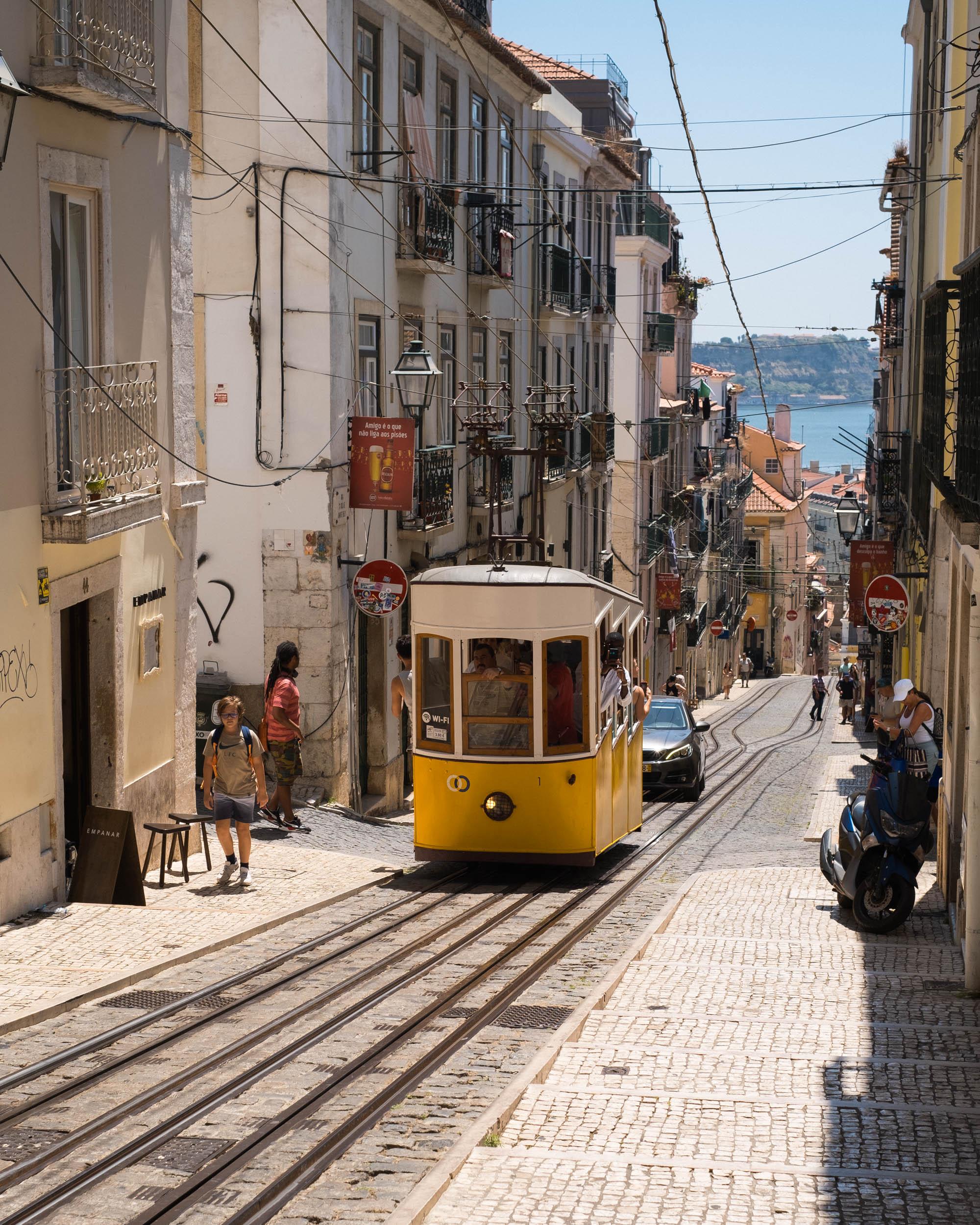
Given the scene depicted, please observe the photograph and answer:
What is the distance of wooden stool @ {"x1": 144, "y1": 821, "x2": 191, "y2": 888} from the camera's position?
12914 millimetres

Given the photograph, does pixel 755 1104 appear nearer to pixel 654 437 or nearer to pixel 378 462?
pixel 378 462

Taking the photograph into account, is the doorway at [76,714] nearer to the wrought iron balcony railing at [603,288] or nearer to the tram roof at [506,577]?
the tram roof at [506,577]

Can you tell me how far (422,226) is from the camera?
73.6 ft

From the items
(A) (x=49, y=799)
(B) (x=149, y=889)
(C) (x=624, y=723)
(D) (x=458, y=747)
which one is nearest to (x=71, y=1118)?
(A) (x=49, y=799)

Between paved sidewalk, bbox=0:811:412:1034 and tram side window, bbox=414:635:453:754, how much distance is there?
1374mm

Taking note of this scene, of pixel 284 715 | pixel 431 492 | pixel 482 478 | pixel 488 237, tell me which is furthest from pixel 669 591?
pixel 284 715

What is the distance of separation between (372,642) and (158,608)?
8.16 metres

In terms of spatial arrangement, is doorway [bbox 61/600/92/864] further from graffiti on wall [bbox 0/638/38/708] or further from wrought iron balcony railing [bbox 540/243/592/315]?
wrought iron balcony railing [bbox 540/243/592/315]

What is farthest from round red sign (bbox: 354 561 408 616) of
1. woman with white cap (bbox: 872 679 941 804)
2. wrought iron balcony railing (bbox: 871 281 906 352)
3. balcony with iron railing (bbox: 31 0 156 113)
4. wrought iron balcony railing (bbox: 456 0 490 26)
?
wrought iron balcony railing (bbox: 871 281 906 352)

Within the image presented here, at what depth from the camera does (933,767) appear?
36.6 ft

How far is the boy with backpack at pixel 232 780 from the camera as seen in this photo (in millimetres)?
12758

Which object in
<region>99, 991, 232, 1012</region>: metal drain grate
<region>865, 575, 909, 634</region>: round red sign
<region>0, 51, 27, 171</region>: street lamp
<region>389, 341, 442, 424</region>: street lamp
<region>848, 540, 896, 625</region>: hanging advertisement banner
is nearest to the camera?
<region>99, 991, 232, 1012</region>: metal drain grate

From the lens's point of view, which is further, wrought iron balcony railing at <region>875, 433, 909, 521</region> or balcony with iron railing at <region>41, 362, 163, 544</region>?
wrought iron balcony railing at <region>875, 433, 909, 521</region>

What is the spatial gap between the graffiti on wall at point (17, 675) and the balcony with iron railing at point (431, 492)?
10882 mm
